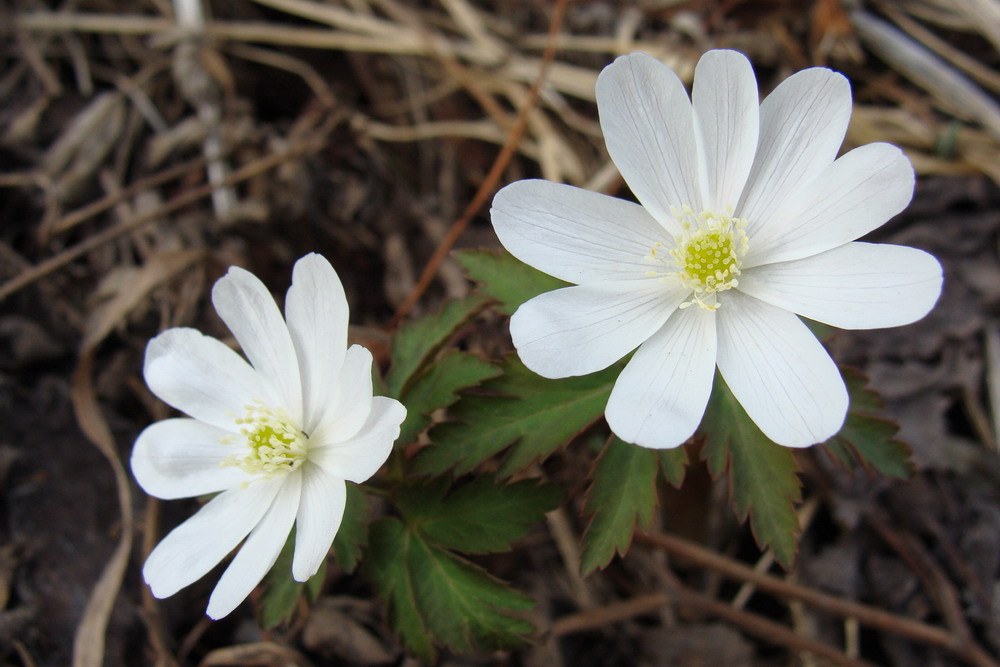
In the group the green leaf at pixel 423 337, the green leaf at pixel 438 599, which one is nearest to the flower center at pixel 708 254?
the green leaf at pixel 423 337

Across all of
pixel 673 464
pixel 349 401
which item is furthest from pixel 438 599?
pixel 673 464

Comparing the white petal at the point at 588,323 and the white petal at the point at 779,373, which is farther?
the white petal at the point at 588,323

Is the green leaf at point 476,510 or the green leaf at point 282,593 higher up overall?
the green leaf at point 476,510

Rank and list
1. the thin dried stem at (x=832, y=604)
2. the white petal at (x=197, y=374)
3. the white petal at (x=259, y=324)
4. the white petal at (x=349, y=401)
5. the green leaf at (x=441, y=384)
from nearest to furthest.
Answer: the white petal at (x=349, y=401) → the green leaf at (x=441, y=384) → the white petal at (x=259, y=324) → the white petal at (x=197, y=374) → the thin dried stem at (x=832, y=604)

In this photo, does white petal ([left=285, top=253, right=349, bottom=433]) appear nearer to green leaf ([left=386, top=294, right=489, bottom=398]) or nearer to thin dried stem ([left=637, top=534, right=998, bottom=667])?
green leaf ([left=386, top=294, right=489, bottom=398])

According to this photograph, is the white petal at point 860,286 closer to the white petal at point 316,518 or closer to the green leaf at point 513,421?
the green leaf at point 513,421

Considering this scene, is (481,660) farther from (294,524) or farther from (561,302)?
(561,302)

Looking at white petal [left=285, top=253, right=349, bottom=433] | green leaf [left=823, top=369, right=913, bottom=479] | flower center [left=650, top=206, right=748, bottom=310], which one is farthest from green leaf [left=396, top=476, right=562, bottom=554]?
green leaf [left=823, top=369, right=913, bottom=479]

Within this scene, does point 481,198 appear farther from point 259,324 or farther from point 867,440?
point 867,440
